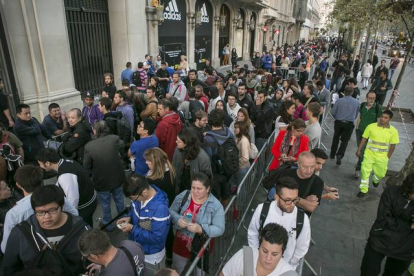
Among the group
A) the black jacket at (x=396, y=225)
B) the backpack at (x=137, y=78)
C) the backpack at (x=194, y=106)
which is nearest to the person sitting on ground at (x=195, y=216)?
the black jacket at (x=396, y=225)

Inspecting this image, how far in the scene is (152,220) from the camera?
283 cm

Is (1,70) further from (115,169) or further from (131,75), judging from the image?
(115,169)

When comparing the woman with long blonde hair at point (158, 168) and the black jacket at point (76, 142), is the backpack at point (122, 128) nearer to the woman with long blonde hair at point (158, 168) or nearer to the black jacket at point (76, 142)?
the black jacket at point (76, 142)


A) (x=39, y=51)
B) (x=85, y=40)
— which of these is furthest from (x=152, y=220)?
(x=85, y=40)

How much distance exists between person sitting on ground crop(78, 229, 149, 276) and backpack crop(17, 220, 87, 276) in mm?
297

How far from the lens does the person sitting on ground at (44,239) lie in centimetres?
229

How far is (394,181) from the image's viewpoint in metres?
5.55

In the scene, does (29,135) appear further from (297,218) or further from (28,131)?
(297,218)

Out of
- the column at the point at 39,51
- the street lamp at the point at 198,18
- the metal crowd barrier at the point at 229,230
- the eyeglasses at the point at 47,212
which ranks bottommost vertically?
the metal crowd barrier at the point at 229,230

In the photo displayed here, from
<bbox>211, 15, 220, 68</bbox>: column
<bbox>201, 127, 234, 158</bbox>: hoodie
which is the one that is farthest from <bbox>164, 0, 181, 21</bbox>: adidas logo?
<bbox>201, 127, 234, 158</bbox>: hoodie

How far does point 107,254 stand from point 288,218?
174 cm

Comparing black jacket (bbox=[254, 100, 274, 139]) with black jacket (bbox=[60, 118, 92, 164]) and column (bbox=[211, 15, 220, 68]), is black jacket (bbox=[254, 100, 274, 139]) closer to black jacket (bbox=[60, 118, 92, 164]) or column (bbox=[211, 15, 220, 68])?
black jacket (bbox=[60, 118, 92, 164])

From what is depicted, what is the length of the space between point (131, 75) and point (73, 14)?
2721mm

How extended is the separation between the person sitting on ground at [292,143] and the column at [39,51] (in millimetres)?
6726
